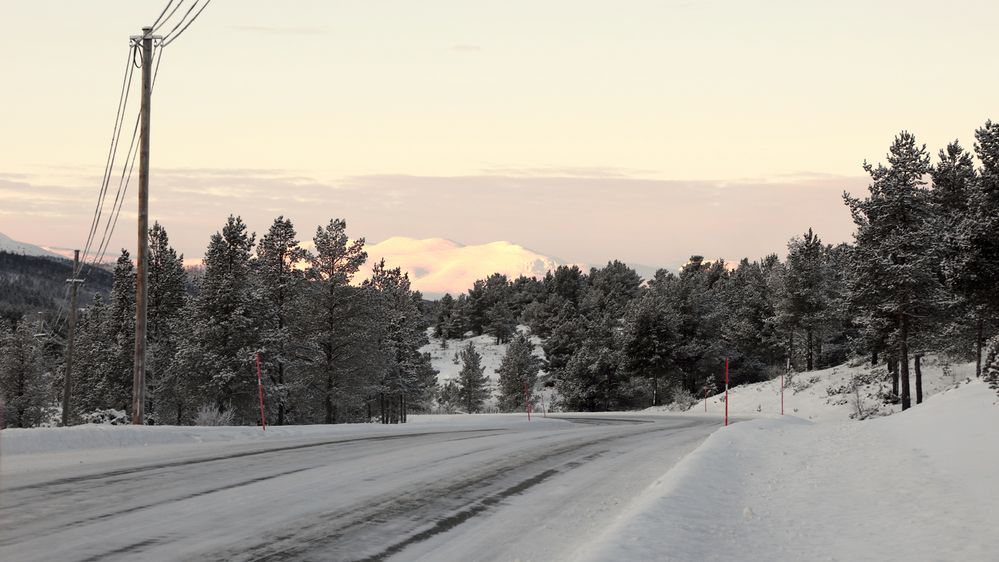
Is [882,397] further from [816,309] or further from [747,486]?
[747,486]

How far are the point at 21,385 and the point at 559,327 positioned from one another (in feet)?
175

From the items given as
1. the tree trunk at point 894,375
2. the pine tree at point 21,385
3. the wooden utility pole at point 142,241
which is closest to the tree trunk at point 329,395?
the wooden utility pole at point 142,241

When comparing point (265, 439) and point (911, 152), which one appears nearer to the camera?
point (265, 439)

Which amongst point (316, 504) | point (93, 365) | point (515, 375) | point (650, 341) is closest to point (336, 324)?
point (93, 365)

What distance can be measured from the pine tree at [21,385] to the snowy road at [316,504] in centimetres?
6536

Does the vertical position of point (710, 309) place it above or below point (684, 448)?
above

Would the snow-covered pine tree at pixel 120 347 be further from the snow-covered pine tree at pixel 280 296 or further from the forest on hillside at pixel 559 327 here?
the snow-covered pine tree at pixel 280 296

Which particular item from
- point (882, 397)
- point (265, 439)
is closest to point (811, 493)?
point (265, 439)

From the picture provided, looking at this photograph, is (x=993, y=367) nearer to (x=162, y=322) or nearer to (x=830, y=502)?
(x=830, y=502)

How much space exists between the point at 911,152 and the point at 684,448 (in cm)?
2916

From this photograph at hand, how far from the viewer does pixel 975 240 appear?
16797 mm

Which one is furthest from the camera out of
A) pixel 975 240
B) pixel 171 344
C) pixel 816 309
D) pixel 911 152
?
pixel 816 309

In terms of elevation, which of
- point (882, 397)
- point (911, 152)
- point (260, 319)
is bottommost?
point (882, 397)

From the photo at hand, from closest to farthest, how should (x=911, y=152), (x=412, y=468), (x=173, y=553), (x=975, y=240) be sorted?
(x=173, y=553) < (x=412, y=468) < (x=975, y=240) < (x=911, y=152)
